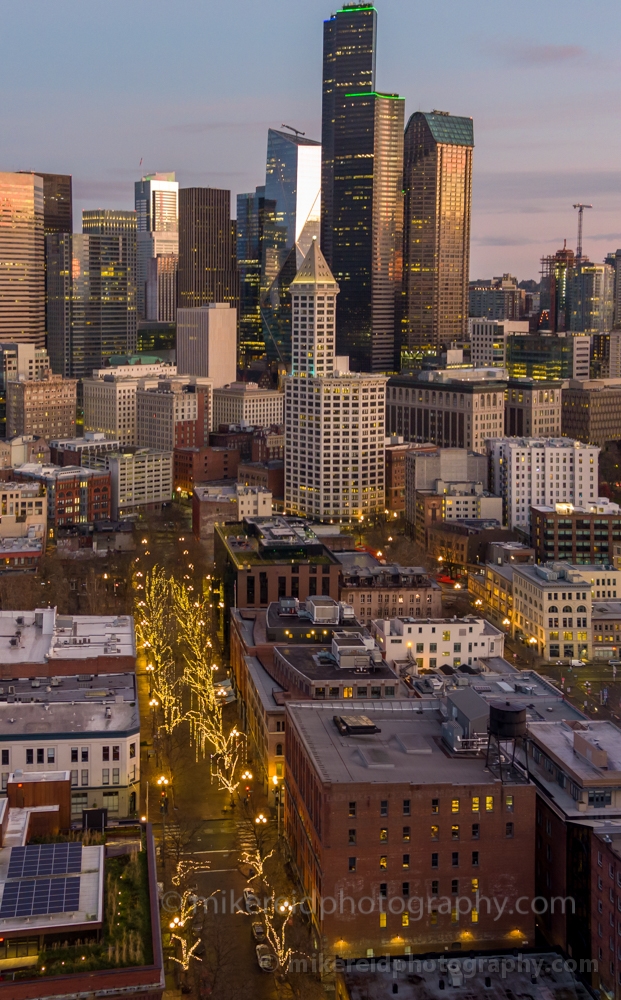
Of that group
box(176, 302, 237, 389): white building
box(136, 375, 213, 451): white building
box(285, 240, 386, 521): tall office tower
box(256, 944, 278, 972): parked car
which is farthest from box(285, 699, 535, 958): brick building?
box(176, 302, 237, 389): white building

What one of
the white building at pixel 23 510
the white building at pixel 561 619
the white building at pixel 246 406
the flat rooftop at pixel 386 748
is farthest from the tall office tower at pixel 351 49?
the flat rooftop at pixel 386 748

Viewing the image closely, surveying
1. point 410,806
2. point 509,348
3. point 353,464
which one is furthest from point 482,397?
point 410,806

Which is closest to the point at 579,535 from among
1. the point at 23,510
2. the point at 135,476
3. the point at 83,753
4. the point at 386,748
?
the point at 23,510

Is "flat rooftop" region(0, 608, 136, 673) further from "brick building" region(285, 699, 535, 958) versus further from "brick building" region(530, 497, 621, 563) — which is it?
"brick building" region(530, 497, 621, 563)

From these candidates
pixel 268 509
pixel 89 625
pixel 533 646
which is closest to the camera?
pixel 89 625

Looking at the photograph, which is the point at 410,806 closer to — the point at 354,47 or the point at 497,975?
the point at 497,975
